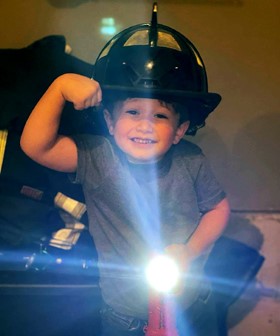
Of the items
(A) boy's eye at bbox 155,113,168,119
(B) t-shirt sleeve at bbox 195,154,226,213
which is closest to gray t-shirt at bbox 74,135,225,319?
(B) t-shirt sleeve at bbox 195,154,226,213

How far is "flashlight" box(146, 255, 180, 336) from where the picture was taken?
851 mm

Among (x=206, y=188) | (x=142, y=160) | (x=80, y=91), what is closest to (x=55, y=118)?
(x=80, y=91)

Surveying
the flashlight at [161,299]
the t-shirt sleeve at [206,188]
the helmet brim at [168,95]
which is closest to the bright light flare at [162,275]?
the flashlight at [161,299]

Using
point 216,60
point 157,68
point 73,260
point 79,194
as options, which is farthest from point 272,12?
point 73,260

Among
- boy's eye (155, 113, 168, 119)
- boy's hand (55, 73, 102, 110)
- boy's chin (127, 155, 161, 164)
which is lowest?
boy's chin (127, 155, 161, 164)

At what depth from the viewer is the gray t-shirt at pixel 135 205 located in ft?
3.00

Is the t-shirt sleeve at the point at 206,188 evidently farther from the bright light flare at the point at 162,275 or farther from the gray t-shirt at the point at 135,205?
the bright light flare at the point at 162,275

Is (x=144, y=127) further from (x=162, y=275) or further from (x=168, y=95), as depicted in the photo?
(x=162, y=275)

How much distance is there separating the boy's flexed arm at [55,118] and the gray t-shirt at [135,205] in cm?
4

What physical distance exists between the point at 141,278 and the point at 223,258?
332mm

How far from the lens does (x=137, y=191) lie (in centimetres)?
93

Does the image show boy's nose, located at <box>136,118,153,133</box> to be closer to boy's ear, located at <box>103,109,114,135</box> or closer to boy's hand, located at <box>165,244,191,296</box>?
boy's ear, located at <box>103,109,114,135</box>

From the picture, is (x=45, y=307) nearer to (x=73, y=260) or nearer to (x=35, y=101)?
(x=73, y=260)

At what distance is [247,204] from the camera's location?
4.57 feet
